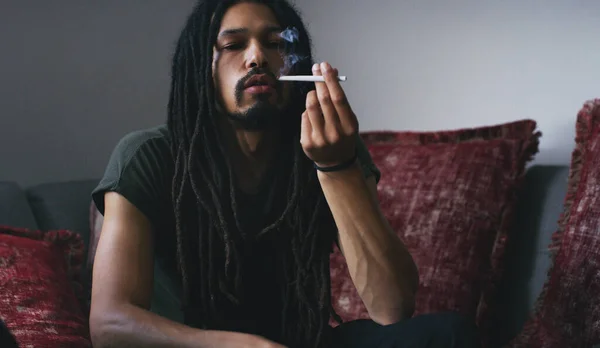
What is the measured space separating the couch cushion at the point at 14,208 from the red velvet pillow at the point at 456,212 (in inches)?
26.4

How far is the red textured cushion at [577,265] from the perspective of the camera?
1.38 m

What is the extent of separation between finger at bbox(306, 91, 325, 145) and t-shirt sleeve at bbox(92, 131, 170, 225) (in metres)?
0.29

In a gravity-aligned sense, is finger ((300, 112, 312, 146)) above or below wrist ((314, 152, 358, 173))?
above

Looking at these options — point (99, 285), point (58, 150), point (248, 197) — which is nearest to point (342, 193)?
point (248, 197)

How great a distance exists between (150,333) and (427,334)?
14.9 inches

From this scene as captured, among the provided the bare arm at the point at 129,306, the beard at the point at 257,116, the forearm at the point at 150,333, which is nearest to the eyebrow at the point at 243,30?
the beard at the point at 257,116

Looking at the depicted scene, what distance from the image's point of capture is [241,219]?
1.19 m

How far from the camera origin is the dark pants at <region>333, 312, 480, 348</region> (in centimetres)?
105

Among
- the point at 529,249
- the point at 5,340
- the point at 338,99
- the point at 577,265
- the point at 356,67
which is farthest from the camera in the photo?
the point at 356,67

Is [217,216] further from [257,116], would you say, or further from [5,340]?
[5,340]

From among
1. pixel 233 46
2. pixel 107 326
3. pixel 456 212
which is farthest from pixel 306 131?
pixel 456 212

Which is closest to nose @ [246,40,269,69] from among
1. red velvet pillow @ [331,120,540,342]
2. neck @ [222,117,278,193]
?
neck @ [222,117,278,193]

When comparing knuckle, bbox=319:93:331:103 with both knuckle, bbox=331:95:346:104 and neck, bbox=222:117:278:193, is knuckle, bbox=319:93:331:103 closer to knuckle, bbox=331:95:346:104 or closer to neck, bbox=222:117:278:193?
knuckle, bbox=331:95:346:104

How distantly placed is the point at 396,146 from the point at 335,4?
52 centimetres
